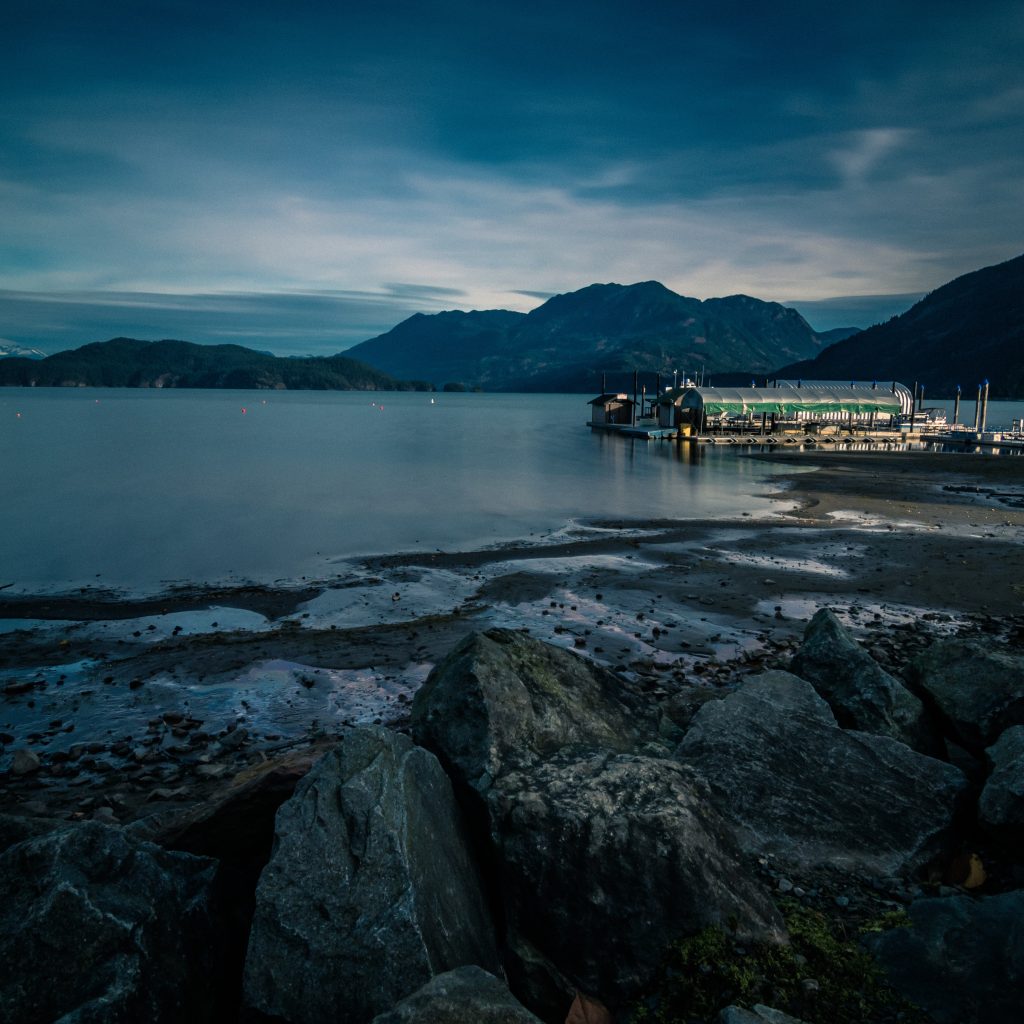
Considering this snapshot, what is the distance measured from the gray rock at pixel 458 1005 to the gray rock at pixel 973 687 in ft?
22.4

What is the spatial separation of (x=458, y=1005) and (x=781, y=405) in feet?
323

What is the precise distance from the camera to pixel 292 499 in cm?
4112

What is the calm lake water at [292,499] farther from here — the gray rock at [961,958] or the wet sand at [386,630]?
the gray rock at [961,958]

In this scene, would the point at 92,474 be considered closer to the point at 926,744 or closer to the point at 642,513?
the point at 642,513

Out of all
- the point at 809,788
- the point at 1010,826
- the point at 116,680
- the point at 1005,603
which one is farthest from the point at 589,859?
the point at 1005,603

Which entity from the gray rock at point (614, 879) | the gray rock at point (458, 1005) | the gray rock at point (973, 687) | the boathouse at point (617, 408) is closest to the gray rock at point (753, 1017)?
the gray rock at point (614, 879)

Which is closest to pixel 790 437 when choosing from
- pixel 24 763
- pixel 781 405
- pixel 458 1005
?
pixel 781 405

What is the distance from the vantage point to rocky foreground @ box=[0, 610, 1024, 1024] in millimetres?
4375

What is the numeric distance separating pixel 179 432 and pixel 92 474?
169 ft

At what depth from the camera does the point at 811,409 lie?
94688mm

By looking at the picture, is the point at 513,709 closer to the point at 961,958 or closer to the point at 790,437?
the point at 961,958

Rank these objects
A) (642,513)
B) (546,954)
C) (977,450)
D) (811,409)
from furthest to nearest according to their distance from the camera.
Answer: (811,409)
(977,450)
(642,513)
(546,954)

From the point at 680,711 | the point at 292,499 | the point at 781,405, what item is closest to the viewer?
the point at 680,711

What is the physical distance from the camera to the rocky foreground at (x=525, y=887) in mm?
4375
